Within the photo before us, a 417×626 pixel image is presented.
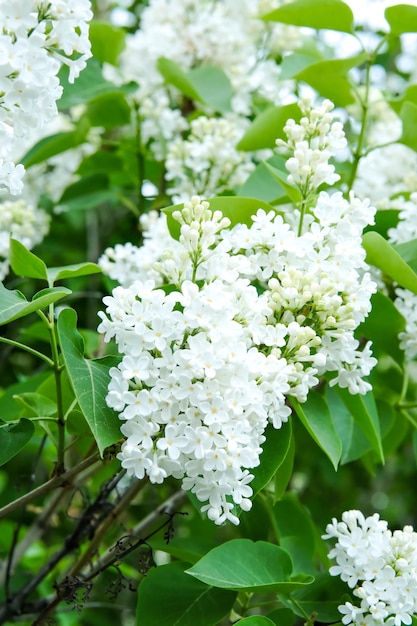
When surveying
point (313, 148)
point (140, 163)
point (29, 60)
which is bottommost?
point (140, 163)

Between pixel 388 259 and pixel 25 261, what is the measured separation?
26.1 inches

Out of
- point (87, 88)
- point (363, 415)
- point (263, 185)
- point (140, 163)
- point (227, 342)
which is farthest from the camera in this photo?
point (140, 163)

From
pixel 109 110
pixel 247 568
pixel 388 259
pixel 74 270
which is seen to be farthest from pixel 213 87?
pixel 247 568

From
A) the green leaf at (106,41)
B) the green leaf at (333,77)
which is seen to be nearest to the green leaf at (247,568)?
the green leaf at (333,77)

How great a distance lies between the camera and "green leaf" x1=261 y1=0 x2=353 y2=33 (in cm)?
193

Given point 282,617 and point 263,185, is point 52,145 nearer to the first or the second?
point 263,185

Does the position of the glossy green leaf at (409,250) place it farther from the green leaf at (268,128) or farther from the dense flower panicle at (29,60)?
the dense flower panicle at (29,60)

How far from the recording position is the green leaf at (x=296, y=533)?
1.73m

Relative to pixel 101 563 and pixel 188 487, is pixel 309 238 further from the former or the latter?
pixel 101 563

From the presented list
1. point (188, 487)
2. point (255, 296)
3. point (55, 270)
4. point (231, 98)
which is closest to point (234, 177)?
point (231, 98)

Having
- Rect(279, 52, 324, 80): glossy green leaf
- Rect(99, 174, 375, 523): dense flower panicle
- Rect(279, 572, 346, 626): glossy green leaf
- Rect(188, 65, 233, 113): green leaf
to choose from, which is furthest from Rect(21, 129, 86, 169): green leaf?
Rect(279, 572, 346, 626): glossy green leaf

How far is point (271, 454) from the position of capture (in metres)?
1.35

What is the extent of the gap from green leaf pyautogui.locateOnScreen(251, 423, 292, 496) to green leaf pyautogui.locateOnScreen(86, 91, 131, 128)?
4.29 feet

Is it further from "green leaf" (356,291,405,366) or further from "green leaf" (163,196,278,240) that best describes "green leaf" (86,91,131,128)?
"green leaf" (356,291,405,366)
